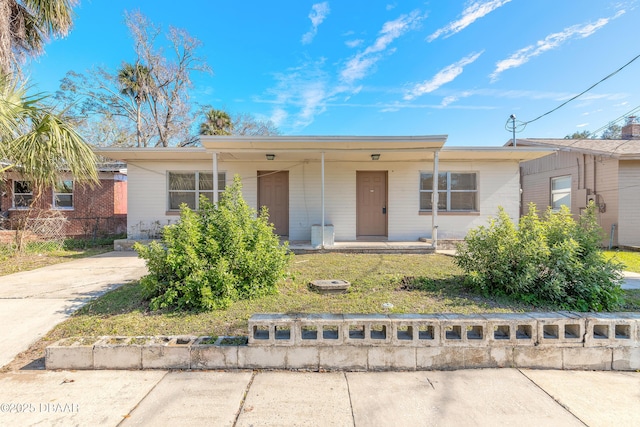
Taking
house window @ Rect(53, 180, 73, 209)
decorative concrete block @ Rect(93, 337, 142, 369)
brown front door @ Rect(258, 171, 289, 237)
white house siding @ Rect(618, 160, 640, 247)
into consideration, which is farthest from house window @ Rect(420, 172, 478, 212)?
house window @ Rect(53, 180, 73, 209)

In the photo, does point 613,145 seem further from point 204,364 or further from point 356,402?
point 204,364

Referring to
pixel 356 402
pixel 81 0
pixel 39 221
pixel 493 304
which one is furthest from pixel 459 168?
pixel 39 221

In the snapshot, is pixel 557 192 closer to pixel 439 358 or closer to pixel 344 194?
pixel 344 194

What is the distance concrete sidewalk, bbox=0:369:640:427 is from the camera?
2.02m

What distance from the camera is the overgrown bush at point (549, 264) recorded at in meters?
3.47

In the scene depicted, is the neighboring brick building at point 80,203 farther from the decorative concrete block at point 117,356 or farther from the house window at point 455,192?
the house window at point 455,192

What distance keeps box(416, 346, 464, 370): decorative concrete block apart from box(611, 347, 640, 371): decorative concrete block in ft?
4.79

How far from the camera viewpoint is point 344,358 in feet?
8.71

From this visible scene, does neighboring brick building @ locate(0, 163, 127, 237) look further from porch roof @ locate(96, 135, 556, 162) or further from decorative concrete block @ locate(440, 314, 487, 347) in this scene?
decorative concrete block @ locate(440, 314, 487, 347)

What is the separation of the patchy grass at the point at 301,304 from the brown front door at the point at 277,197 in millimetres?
4279

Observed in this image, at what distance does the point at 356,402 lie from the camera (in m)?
2.21

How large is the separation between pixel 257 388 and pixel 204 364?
0.61 metres

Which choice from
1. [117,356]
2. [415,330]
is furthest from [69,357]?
[415,330]

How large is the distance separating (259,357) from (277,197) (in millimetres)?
6992
